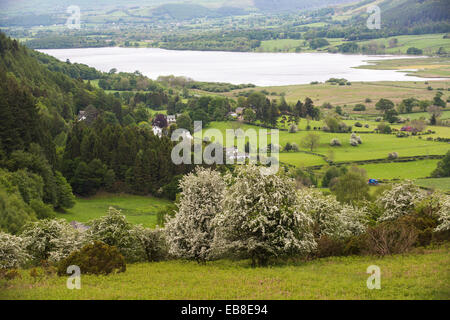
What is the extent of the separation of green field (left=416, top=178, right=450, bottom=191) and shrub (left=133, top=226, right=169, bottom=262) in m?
39.1

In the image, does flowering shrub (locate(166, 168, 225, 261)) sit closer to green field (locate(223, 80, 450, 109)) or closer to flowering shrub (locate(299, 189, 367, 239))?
flowering shrub (locate(299, 189, 367, 239))

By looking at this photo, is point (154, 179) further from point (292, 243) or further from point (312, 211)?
point (292, 243)

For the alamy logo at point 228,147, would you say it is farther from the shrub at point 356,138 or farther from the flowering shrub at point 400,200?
the flowering shrub at point 400,200

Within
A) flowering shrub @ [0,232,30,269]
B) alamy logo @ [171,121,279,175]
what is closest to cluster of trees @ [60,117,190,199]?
alamy logo @ [171,121,279,175]

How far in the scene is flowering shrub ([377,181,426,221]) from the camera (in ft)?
109

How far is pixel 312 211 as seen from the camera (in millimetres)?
28938

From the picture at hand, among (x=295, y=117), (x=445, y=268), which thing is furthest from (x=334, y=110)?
(x=445, y=268)

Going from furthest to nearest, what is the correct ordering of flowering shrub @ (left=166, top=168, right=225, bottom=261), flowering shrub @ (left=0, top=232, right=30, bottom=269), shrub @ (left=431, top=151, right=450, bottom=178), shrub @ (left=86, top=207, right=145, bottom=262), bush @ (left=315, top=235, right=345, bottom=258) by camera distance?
1. shrub @ (left=431, top=151, right=450, bottom=178)
2. shrub @ (left=86, top=207, right=145, bottom=262)
3. flowering shrub @ (left=166, top=168, right=225, bottom=261)
4. bush @ (left=315, top=235, right=345, bottom=258)
5. flowering shrub @ (left=0, top=232, right=30, bottom=269)

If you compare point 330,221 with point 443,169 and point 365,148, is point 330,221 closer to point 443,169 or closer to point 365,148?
point 443,169

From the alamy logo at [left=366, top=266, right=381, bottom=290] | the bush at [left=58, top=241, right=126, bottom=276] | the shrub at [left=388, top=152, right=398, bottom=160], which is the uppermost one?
the alamy logo at [left=366, top=266, right=381, bottom=290]

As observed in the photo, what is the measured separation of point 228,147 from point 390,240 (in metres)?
60.9

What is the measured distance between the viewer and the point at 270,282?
62.8 ft
